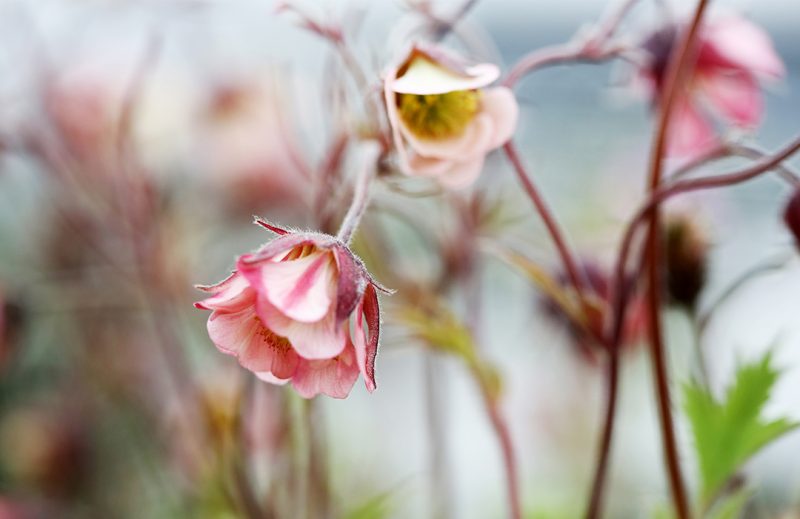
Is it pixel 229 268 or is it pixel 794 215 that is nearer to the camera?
pixel 794 215

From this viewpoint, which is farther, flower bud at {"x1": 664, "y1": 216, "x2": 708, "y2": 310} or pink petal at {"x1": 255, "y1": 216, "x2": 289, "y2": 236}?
flower bud at {"x1": 664, "y1": 216, "x2": 708, "y2": 310}

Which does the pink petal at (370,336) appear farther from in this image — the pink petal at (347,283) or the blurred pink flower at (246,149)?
the blurred pink flower at (246,149)

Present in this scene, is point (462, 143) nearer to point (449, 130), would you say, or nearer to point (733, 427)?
point (449, 130)

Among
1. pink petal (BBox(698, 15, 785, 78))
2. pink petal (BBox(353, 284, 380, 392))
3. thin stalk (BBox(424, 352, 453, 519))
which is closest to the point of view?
pink petal (BBox(353, 284, 380, 392))

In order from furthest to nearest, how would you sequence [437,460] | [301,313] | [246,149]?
[246,149] < [437,460] < [301,313]

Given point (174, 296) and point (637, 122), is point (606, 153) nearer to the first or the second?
point (637, 122)

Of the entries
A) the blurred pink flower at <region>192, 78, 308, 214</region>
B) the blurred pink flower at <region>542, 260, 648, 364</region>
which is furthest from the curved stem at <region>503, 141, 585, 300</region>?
the blurred pink flower at <region>192, 78, 308, 214</region>

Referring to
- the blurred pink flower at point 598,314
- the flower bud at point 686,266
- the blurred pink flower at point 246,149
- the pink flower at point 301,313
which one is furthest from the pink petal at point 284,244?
the blurred pink flower at point 246,149

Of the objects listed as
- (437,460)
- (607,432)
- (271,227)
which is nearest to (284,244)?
(271,227)

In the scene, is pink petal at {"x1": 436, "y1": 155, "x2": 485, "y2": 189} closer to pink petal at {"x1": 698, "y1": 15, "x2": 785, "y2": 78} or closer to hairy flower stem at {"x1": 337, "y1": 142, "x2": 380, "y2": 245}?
hairy flower stem at {"x1": 337, "y1": 142, "x2": 380, "y2": 245}
